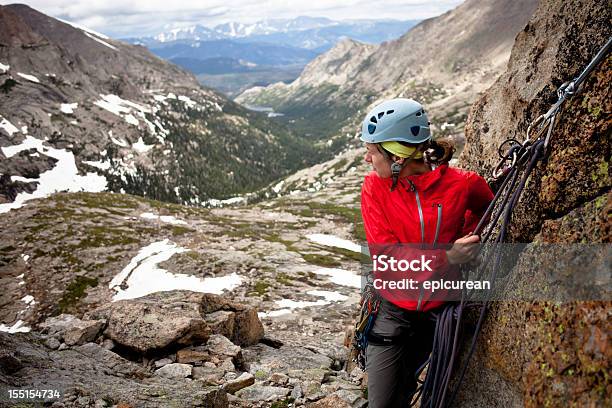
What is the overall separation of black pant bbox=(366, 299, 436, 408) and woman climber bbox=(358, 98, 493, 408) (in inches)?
0.7

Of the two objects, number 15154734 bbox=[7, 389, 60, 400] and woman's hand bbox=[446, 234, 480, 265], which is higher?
woman's hand bbox=[446, 234, 480, 265]

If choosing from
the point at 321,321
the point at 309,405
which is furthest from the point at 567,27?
the point at 321,321

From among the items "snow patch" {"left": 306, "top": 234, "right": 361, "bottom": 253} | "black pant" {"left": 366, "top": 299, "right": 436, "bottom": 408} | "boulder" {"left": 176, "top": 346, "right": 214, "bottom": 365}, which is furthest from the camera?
"snow patch" {"left": 306, "top": 234, "right": 361, "bottom": 253}

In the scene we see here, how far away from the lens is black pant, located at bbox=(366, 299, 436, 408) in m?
7.11

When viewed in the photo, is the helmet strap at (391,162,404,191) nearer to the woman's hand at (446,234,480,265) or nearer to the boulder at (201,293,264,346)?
the woman's hand at (446,234,480,265)

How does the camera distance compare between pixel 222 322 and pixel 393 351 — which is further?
pixel 222 322

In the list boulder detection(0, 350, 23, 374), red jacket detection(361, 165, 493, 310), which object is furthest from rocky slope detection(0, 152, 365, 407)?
red jacket detection(361, 165, 493, 310)

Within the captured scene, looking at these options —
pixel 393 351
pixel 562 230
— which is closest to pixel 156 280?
pixel 393 351

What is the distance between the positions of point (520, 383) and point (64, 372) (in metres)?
11.6

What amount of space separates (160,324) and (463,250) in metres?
14.0

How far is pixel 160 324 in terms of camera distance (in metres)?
16.9

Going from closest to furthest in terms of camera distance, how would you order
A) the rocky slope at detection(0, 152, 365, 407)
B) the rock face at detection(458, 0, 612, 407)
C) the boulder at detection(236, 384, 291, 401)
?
the rock face at detection(458, 0, 612, 407)
the rocky slope at detection(0, 152, 365, 407)
the boulder at detection(236, 384, 291, 401)

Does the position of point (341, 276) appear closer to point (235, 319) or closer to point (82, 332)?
point (235, 319)

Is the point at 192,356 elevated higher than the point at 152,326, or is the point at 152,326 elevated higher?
the point at 152,326
